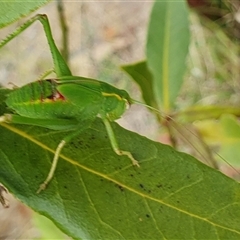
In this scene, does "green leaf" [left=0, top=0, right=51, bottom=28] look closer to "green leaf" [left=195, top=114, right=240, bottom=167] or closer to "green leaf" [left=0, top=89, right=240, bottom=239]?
"green leaf" [left=0, top=89, right=240, bottom=239]

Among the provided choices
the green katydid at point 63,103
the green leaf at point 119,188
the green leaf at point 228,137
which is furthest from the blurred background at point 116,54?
the green leaf at point 119,188

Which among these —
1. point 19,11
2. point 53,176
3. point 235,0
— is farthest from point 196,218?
point 235,0

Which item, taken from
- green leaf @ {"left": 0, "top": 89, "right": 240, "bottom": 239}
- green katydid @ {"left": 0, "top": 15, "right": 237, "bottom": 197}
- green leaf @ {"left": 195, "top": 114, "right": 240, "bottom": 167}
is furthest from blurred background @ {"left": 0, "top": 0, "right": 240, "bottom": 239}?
green leaf @ {"left": 0, "top": 89, "right": 240, "bottom": 239}

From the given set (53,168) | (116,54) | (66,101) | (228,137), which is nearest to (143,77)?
(228,137)

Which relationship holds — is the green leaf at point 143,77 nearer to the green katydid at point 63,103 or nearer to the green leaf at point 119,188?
the green katydid at point 63,103

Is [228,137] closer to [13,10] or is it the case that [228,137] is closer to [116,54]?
[13,10]
